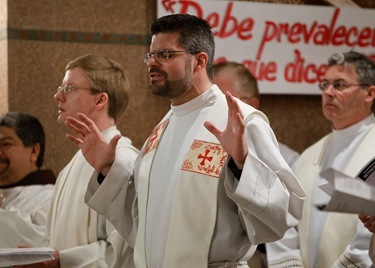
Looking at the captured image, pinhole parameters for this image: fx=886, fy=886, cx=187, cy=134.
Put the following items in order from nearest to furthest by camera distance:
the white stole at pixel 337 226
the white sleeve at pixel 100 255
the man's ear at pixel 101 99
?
the white sleeve at pixel 100 255
the man's ear at pixel 101 99
the white stole at pixel 337 226

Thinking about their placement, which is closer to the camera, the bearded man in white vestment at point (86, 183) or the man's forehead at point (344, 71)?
the bearded man in white vestment at point (86, 183)

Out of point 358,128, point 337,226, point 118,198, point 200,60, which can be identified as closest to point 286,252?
point 337,226

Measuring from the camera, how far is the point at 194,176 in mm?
3771

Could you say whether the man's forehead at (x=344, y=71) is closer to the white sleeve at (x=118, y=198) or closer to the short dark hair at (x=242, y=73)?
the short dark hair at (x=242, y=73)

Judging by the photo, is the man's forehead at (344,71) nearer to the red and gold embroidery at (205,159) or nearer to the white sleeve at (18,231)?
the red and gold embroidery at (205,159)

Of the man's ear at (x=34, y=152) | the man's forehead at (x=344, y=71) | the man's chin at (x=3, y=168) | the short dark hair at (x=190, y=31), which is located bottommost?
the man's chin at (x=3, y=168)

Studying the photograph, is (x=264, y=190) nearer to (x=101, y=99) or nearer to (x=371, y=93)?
(x=101, y=99)

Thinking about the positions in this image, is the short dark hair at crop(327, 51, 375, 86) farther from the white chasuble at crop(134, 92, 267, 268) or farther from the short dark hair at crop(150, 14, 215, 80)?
the white chasuble at crop(134, 92, 267, 268)

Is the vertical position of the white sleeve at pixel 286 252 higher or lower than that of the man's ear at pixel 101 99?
lower

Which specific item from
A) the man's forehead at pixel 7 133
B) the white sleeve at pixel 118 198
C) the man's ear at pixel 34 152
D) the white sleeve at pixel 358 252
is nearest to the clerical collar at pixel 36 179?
the man's ear at pixel 34 152

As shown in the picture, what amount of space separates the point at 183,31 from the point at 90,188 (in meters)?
0.88

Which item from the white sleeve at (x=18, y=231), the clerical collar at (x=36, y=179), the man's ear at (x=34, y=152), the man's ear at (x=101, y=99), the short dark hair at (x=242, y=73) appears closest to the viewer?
the man's ear at (x=101, y=99)

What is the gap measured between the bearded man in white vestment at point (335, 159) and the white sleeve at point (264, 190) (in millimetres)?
1452

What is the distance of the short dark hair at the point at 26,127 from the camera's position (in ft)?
18.2
